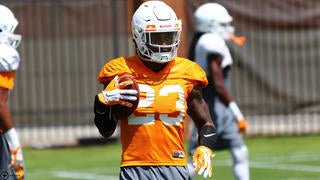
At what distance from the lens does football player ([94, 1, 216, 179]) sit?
670cm

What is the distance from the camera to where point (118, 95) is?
21.1 feet

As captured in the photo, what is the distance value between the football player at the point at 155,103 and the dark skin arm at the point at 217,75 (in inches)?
134

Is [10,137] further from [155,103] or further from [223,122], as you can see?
[223,122]

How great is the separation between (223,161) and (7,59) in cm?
631

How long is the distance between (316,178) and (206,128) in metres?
5.17

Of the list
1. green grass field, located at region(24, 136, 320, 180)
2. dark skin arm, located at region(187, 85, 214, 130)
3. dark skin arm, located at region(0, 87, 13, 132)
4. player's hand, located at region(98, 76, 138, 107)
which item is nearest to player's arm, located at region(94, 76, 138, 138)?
player's hand, located at region(98, 76, 138, 107)

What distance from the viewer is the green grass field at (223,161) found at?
1264 cm

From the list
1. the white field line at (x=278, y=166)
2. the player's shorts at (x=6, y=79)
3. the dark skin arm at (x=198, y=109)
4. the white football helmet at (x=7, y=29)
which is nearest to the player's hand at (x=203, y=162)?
the dark skin arm at (x=198, y=109)

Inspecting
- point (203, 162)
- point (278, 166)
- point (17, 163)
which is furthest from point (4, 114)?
point (278, 166)

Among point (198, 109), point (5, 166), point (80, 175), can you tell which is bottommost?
point (80, 175)

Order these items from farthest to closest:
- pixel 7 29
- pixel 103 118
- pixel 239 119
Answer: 1. pixel 239 119
2. pixel 7 29
3. pixel 103 118

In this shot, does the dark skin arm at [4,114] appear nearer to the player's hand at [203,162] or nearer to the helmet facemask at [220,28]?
the player's hand at [203,162]

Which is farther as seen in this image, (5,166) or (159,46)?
(5,166)

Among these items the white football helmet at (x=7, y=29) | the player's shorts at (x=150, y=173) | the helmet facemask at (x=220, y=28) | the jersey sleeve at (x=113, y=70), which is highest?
the white football helmet at (x=7, y=29)
